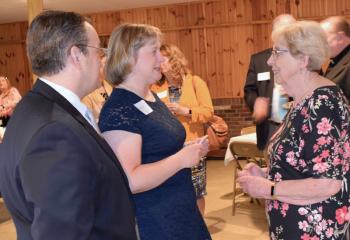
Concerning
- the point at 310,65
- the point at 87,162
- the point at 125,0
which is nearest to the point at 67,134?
the point at 87,162

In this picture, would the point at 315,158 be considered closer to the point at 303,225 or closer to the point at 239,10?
the point at 303,225

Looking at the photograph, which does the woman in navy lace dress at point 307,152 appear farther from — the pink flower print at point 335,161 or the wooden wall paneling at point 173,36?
the wooden wall paneling at point 173,36

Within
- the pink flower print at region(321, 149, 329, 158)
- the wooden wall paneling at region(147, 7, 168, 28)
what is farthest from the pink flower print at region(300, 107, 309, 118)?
the wooden wall paneling at region(147, 7, 168, 28)

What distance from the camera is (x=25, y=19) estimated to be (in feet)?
29.3

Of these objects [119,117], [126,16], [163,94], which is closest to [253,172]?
[119,117]

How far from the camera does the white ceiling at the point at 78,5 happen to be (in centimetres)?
714

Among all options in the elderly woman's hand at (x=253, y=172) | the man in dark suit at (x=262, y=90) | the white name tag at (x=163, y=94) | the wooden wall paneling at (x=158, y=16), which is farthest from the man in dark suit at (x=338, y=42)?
the wooden wall paneling at (x=158, y=16)

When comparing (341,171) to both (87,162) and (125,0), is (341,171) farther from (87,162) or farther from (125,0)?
(125,0)

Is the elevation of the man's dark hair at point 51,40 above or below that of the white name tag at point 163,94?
above

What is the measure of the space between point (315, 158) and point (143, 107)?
0.66 metres

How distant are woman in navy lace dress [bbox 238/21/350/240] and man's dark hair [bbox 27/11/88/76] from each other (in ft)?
2.83

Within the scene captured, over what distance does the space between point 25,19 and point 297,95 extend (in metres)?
8.15

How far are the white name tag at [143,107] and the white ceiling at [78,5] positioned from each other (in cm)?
573

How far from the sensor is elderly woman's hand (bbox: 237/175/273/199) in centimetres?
177
